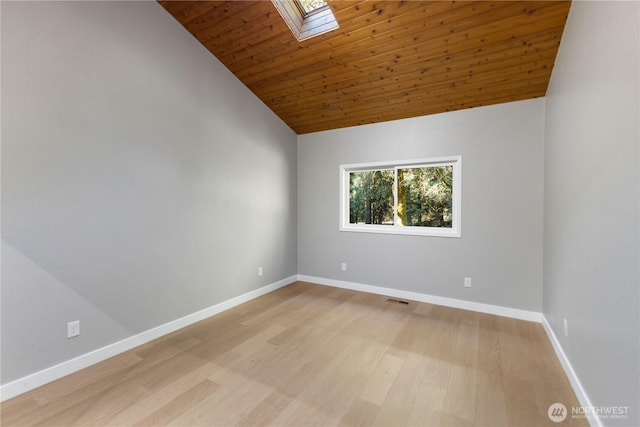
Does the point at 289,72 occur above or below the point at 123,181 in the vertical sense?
above

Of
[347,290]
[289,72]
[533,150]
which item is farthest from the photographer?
[347,290]

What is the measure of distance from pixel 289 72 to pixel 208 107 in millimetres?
1058

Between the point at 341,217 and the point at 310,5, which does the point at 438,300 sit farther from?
the point at 310,5

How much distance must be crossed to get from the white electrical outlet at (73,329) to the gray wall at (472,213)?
306 centimetres

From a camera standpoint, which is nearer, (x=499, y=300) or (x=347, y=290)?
(x=499, y=300)

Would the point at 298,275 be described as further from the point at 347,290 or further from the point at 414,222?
the point at 414,222

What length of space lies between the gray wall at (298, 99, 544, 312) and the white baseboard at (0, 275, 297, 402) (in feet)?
6.40

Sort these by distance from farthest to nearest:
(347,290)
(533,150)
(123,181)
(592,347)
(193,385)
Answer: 1. (347,290)
2. (533,150)
3. (123,181)
4. (193,385)
5. (592,347)

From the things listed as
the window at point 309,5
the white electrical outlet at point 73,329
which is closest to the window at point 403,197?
the window at point 309,5

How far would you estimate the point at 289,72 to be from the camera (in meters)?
3.28

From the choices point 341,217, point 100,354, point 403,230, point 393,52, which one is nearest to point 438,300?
point 403,230

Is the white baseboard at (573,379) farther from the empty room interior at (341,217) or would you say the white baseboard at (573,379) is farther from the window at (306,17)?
the window at (306,17)

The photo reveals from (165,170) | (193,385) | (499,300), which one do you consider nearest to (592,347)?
(499,300)

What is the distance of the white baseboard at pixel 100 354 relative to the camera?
6.00 feet
